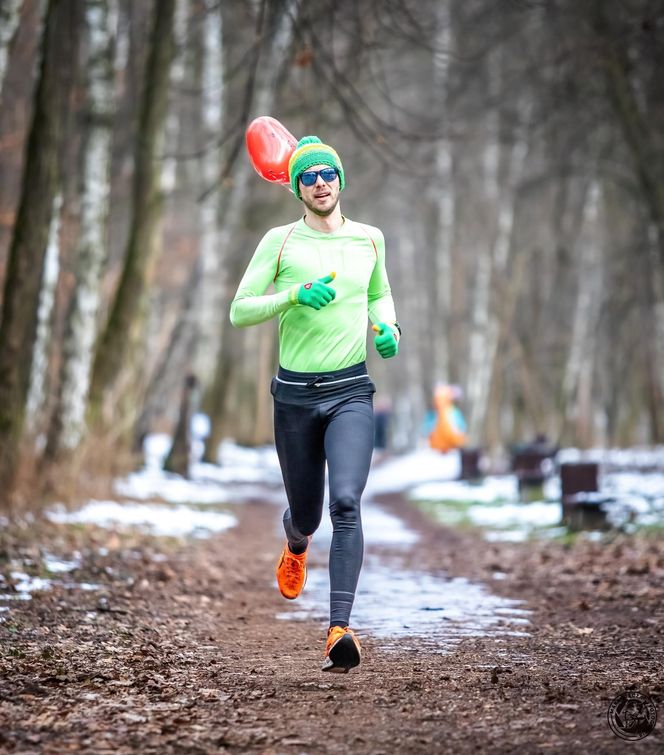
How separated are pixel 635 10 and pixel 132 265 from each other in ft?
24.9

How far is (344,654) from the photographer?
4625 millimetres

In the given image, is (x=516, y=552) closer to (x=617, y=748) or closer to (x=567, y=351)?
(x=617, y=748)

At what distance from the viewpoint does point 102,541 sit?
9.60 meters

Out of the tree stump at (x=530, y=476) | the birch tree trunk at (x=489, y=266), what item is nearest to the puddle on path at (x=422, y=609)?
the tree stump at (x=530, y=476)

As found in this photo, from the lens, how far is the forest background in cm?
1041

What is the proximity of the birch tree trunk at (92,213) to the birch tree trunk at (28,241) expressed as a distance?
2150mm

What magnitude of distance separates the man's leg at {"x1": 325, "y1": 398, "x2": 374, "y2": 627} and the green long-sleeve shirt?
0.28 m

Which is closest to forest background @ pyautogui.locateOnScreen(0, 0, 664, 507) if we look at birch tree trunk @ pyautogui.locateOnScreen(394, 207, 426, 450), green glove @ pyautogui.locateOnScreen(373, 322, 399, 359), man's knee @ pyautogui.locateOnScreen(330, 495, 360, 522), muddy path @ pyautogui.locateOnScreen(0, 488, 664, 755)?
birch tree trunk @ pyautogui.locateOnScreen(394, 207, 426, 450)

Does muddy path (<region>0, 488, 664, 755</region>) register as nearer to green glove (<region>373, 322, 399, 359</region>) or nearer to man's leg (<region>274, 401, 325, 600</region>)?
man's leg (<region>274, 401, 325, 600</region>)

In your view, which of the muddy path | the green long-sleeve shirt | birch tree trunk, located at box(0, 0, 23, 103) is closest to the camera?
the muddy path

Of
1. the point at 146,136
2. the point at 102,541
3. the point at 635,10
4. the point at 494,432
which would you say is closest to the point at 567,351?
the point at 494,432

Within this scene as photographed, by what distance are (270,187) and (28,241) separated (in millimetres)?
18528

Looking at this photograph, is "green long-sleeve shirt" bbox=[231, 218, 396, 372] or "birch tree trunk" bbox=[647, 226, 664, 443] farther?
"birch tree trunk" bbox=[647, 226, 664, 443]

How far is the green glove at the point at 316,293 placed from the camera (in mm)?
4961
